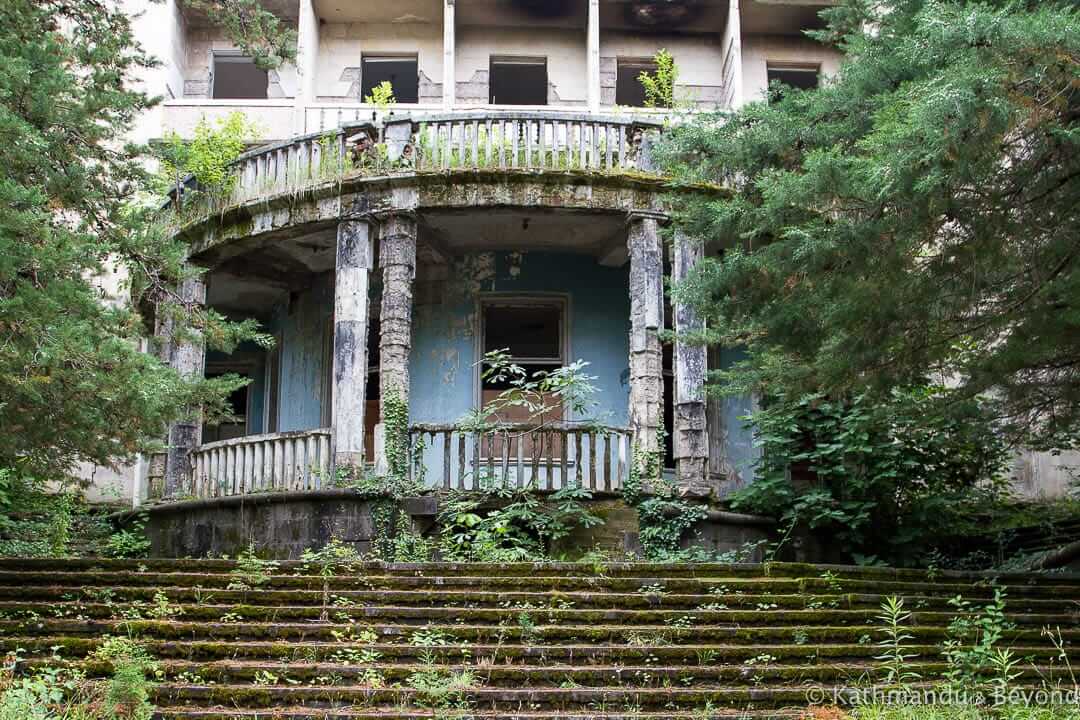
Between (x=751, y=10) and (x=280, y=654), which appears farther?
(x=751, y=10)

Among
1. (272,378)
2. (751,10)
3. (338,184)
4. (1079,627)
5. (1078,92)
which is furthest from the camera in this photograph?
(751,10)

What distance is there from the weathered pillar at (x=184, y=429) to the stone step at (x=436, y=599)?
213 inches

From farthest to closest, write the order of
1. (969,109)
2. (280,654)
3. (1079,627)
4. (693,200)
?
1. (693,200)
2. (1079,627)
3. (280,654)
4. (969,109)

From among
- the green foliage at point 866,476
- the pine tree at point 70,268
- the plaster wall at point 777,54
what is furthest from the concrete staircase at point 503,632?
the plaster wall at point 777,54

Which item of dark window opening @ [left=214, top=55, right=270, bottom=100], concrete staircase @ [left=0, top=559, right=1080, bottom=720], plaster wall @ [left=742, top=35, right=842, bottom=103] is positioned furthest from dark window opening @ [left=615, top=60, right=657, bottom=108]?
concrete staircase @ [left=0, top=559, right=1080, bottom=720]

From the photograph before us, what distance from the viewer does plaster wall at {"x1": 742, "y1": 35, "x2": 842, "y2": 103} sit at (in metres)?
22.7

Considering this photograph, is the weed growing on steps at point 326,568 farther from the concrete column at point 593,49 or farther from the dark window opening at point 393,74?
the dark window opening at point 393,74

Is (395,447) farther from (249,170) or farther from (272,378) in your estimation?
(272,378)

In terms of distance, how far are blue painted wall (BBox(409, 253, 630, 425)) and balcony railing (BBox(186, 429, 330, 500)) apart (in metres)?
2.52

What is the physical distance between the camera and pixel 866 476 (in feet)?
45.8

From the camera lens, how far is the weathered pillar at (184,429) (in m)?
16.0

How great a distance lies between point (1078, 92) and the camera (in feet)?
27.4

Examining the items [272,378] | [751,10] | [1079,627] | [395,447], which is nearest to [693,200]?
[395,447]

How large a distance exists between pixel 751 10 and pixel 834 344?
13.4 metres
